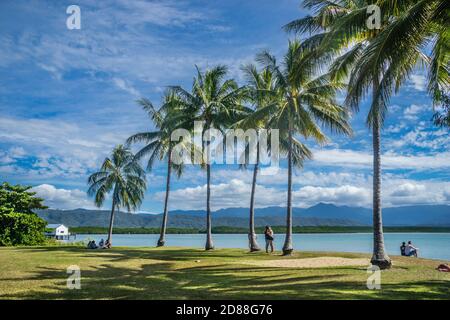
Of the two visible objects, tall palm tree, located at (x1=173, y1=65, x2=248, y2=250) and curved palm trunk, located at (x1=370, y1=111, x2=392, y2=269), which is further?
tall palm tree, located at (x1=173, y1=65, x2=248, y2=250)

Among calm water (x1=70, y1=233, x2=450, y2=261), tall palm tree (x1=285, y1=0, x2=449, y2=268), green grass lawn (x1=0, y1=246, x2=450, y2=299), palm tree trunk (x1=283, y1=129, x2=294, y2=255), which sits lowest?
calm water (x1=70, y1=233, x2=450, y2=261)

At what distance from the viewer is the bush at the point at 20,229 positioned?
37.7 metres

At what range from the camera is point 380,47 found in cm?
1284

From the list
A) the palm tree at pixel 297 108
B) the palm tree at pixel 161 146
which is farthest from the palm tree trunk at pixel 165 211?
the palm tree at pixel 297 108

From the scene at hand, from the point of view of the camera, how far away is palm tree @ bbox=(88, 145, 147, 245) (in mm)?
47750

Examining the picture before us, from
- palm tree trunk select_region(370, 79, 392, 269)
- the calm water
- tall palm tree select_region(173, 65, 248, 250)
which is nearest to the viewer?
palm tree trunk select_region(370, 79, 392, 269)

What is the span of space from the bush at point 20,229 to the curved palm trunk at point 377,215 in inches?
1220

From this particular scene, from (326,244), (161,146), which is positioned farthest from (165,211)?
(326,244)

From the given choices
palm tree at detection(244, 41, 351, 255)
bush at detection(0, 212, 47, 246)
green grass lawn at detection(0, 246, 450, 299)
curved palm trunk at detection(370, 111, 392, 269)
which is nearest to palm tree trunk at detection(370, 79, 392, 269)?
curved palm trunk at detection(370, 111, 392, 269)

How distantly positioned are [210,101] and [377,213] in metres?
18.0

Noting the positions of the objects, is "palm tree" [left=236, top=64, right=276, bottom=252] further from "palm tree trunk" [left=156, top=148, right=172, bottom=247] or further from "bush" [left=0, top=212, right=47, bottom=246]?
"bush" [left=0, top=212, right=47, bottom=246]
